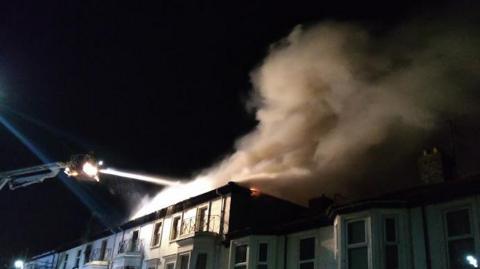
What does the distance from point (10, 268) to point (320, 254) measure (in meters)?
54.9

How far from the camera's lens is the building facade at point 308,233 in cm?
1457

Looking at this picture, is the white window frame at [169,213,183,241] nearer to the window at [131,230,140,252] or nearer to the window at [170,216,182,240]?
the window at [170,216,182,240]

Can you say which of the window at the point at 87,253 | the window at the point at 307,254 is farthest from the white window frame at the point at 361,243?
the window at the point at 87,253

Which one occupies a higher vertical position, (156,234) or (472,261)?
(156,234)

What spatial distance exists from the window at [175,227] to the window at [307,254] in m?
11.0

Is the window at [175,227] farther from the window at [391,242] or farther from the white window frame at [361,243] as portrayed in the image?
the window at [391,242]

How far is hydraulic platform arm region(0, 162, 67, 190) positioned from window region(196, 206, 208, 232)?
549 inches

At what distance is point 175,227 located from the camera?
29.5 m

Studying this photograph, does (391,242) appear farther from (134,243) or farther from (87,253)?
(87,253)

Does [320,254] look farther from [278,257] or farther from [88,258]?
[88,258]

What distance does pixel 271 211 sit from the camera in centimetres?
2798

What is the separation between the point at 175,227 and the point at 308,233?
12.1 m

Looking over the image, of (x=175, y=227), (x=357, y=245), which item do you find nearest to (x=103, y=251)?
(x=175, y=227)

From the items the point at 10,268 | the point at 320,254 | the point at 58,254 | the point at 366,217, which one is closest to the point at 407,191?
the point at 366,217
